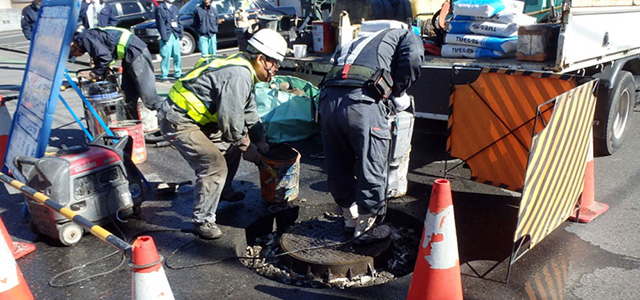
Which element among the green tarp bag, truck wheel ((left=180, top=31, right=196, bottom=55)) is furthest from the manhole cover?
truck wheel ((left=180, top=31, right=196, bottom=55))

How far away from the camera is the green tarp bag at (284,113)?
6.41m

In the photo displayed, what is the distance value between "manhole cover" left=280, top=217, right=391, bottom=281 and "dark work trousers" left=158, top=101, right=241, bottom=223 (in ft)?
2.17

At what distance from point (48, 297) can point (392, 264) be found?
2370 mm

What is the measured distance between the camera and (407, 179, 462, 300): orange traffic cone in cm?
277

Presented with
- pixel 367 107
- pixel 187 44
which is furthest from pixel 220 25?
pixel 367 107

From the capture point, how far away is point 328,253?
12.4 ft

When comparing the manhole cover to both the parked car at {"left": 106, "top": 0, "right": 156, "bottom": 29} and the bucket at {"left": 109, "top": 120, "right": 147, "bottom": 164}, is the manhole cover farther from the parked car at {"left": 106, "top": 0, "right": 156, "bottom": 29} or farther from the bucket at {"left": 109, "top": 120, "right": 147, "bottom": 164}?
the parked car at {"left": 106, "top": 0, "right": 156, "bottom": 29}

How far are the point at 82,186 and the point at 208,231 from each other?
105cm

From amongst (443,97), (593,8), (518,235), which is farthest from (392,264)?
(593,8)

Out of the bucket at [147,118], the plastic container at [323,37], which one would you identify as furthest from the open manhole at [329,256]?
the plastic container at [323,37]

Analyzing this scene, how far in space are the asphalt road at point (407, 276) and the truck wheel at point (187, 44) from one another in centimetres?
974

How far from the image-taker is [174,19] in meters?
11.0

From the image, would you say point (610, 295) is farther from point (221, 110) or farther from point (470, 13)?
point (470, 13)

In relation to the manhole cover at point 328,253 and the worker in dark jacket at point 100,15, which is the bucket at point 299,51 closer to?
the manhole cover at point 328,253
